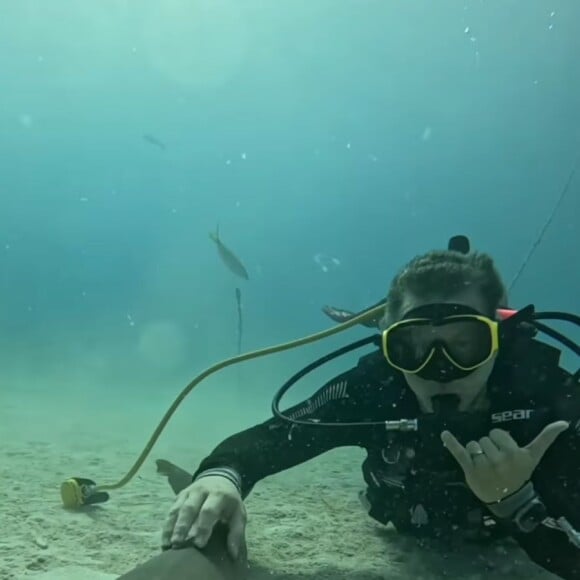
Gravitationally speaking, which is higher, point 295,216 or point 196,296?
point 295,216

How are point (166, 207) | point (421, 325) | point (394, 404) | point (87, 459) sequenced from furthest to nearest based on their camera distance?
1. point (166, 207)
2. point (87, 459)
3. point (394, 404)
4. point (421, 325)

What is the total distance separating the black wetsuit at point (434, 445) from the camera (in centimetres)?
250

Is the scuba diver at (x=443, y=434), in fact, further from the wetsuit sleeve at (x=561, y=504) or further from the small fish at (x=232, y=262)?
the small fish at (x=232, y=262)

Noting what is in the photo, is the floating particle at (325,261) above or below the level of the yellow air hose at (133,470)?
above

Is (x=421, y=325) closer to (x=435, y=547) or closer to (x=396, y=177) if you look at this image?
(x=435, y=547)

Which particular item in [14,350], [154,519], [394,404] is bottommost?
[154,519]

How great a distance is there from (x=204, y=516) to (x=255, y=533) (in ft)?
4.70

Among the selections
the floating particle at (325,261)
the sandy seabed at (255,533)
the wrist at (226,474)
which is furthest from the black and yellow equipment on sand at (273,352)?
the floating particle at (325,261)

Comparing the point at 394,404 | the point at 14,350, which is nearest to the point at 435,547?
the point at 394,404

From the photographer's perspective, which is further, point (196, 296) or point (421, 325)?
point (196, 296)

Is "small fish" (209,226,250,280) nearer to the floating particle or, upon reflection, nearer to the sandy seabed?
the sandy seabed

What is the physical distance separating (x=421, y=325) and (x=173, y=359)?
72068 millimetres

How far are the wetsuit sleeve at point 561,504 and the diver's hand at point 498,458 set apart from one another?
0.38 metres

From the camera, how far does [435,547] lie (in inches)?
126
